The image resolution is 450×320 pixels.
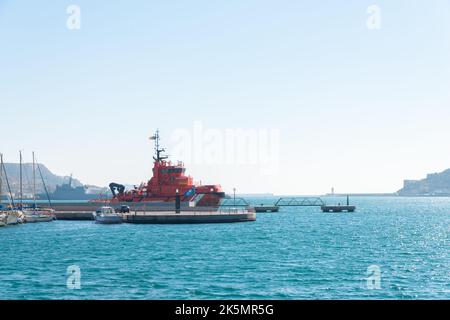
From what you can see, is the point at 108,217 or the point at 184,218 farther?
the point at 108,217

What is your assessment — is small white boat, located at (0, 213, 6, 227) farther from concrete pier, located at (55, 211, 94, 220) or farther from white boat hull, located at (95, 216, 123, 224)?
concrete pier, located at (55, 211, 94, 220)

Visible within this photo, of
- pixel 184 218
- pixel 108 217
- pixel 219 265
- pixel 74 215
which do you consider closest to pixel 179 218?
pixel 184 218

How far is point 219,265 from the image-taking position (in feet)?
124

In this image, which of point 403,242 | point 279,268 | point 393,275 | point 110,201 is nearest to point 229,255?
point 279,268

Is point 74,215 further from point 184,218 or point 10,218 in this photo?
point 184,218

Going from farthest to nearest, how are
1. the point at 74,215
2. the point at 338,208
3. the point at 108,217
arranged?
the point at 338,208
the point at 74,215
the point at 108,217

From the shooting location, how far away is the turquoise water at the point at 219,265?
1109 inches

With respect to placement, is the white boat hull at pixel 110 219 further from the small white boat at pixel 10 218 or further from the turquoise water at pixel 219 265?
the turquoise water at pixel 219 265

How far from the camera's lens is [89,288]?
94.2 ft

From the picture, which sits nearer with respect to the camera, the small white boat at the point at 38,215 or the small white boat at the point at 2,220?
the small white boat at the point at 2,220

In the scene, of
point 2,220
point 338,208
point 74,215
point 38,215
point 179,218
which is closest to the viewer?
point 179,218

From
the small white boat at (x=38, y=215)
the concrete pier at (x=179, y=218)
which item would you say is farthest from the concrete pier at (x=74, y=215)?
the concrete pier at (x=179, y=218)

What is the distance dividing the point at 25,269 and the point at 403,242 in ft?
142
